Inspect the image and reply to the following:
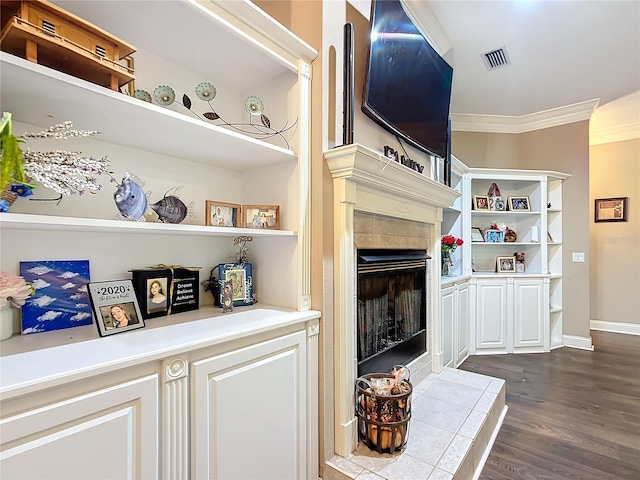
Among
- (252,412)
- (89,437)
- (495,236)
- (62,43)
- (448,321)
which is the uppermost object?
(62,43)

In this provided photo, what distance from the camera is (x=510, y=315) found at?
3.86m

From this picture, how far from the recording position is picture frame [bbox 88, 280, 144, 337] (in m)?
1.03

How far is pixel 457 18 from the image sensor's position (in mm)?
2561

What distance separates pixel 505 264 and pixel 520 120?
6.53ft

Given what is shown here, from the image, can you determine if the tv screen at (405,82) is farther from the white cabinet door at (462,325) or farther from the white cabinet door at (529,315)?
the white cabinet door at (529,315)

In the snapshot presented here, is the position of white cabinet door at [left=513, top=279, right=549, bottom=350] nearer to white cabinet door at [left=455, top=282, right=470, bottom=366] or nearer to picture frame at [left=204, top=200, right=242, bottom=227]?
white cabinet door at [left=455, top=282, right=470, bottom=366]

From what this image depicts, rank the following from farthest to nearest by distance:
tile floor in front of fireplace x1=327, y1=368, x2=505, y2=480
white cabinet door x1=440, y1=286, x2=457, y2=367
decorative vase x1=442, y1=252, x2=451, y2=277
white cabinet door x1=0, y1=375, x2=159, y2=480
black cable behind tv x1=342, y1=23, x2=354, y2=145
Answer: decorative vase x1=442, y1=252, x2=451, y2=277 < white cabinet door x1=440, y1=286, x2=457, y2=367 < black cable behind tv x1=342, y1=23, x2=354, y2=145 < tile floor in front of fireplace x1=327, y1=368, x2=505, y2=480 < white cabinet door x1=0, y1=375, x2=159, y2=480

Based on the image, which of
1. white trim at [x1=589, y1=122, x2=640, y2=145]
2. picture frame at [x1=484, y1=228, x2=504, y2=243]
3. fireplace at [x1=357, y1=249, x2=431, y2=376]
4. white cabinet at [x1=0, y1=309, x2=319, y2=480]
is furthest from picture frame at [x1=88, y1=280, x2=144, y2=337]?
white trim at [x1=589, y1=122, x2=640, y2=145]

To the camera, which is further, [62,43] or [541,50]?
[541,50]

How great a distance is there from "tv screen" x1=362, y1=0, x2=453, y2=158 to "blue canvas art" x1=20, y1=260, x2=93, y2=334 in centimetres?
154

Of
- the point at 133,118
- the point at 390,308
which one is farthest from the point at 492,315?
the point at 133,118

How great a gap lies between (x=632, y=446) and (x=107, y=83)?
133 inches

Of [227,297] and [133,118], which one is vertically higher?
[133,118]

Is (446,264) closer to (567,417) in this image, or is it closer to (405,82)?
(567,417)
